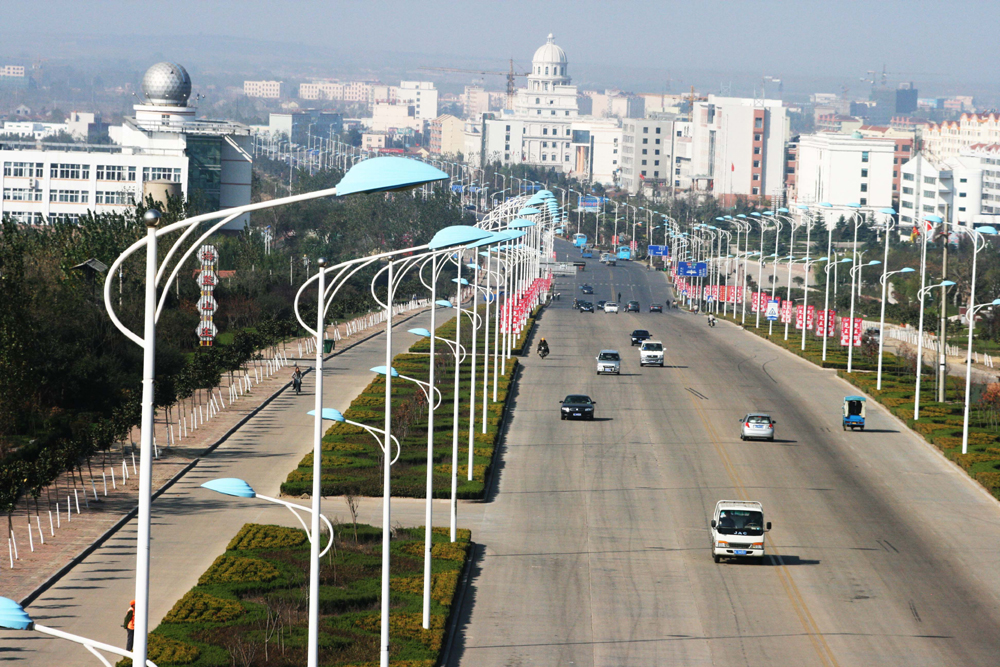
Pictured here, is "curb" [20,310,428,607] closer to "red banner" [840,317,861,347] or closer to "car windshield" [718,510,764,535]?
"car windshield" [718,510,764,535]

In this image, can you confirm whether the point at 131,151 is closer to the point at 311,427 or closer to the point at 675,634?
the point at 311,427

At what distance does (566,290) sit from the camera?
153 meters

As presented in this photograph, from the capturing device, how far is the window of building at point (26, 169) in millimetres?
130125

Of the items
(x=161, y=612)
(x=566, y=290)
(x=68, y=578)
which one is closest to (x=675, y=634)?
(x=161, y=612)

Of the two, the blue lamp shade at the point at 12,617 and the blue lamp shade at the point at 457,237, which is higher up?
the blue lamp shade at the point at 457,237

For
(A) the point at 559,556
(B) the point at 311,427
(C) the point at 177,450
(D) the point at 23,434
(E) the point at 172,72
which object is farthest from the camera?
(E) the point at 172,72

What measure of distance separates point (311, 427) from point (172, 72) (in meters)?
82.7

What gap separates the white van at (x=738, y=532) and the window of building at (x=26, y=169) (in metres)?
109

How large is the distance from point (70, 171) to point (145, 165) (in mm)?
8650

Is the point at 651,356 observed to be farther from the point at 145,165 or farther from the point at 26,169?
the point at 26,169

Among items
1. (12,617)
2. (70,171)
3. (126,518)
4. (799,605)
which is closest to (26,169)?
(70,171)

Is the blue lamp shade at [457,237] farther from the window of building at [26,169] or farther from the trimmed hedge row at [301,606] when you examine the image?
the window of building at [26,169]

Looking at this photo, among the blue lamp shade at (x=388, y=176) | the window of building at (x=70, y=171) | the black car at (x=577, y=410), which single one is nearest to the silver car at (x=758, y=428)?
the black car at (x=577, y=410)

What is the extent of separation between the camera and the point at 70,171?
130250mm
